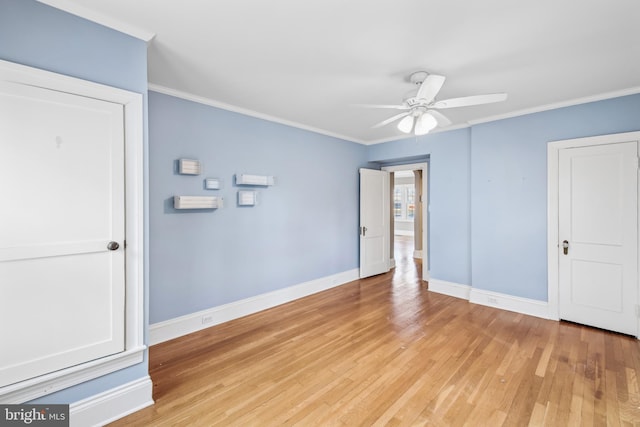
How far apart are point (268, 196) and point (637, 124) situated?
4356mm

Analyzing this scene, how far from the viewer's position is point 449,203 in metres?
4.53

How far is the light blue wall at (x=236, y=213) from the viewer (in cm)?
296

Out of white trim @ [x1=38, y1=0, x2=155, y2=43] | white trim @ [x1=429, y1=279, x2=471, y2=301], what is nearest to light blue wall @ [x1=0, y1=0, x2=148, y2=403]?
white trim @ [x1=38, y1=0, x2=155, y2=43]

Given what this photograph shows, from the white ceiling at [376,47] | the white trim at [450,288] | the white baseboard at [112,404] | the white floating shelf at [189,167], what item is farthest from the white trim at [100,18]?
the white trim at [450,288]

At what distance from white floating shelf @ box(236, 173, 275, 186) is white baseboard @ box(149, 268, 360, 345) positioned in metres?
1.55

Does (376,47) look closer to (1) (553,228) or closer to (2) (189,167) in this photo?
(2) (189,167)

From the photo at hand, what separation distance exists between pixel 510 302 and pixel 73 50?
17.0ft

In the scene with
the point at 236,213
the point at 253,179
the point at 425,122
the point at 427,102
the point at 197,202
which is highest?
the point at 427,102

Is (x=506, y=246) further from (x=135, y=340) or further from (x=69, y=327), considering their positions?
(x=69, y=327)

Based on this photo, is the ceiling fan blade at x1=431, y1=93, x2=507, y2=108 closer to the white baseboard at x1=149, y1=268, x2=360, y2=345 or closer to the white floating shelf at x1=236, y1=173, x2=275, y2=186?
the white floating shelf at x1=236, y1=173, x2=275, y2=186

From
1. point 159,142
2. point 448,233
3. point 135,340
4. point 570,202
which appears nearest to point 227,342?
A: point 135,340

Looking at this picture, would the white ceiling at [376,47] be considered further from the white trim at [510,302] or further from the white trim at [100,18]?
the white trim at [510,302]

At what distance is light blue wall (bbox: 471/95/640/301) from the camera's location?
3363 mm

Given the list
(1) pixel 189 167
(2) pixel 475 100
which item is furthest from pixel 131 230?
(2) pixel 475 100
